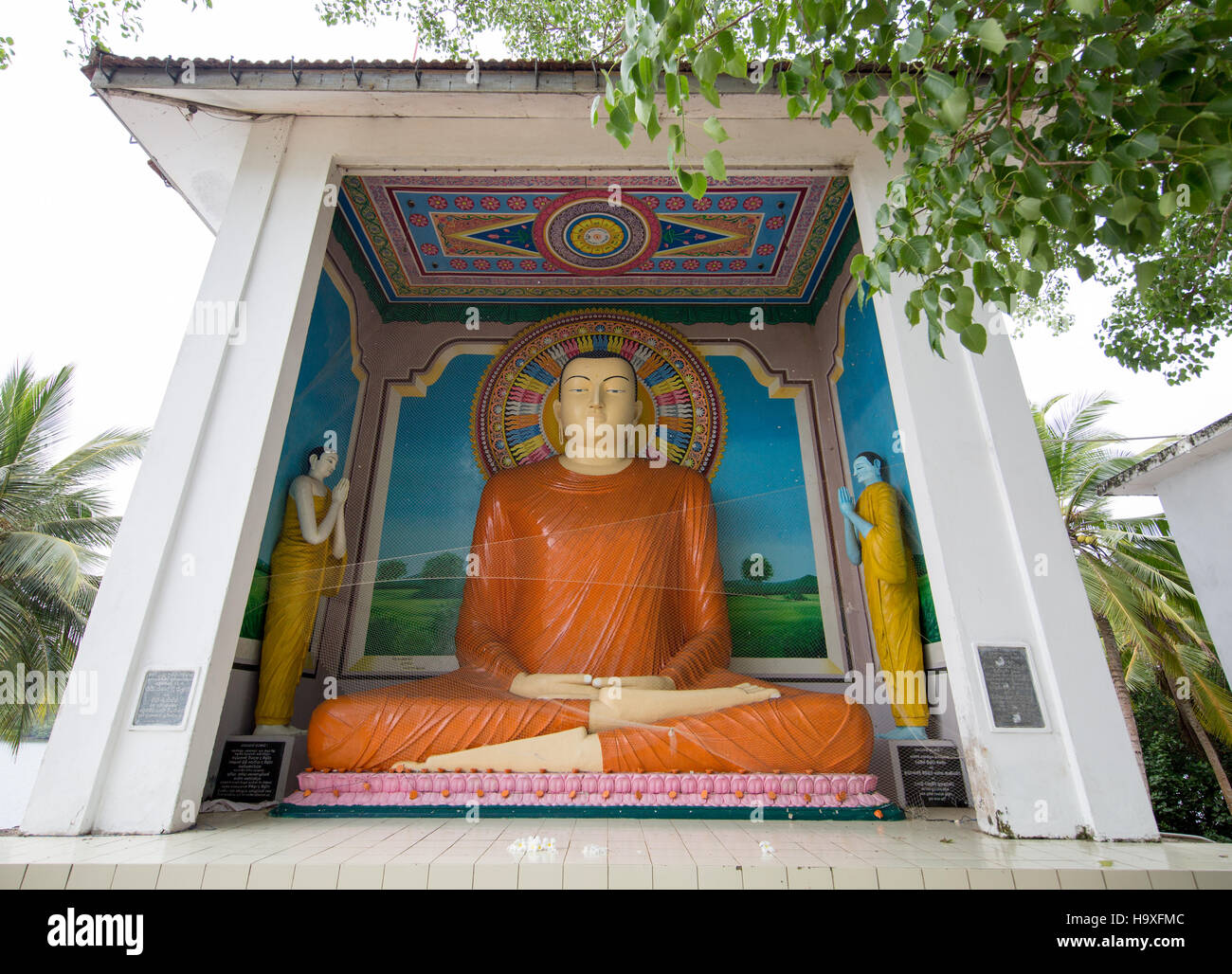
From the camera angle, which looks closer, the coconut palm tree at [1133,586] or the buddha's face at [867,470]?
the buddha's face at [867,470]

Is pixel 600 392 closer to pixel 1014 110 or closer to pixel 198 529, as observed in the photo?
pixel 198 529

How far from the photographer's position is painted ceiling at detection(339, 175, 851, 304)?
14.8 feet

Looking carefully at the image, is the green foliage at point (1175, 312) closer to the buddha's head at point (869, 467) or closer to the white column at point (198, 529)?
the buddha's head at point (869, 467)

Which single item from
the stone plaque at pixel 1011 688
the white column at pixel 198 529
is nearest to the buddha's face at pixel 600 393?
the white column at pixel 198 529

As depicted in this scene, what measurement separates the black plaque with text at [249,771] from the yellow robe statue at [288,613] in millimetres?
240

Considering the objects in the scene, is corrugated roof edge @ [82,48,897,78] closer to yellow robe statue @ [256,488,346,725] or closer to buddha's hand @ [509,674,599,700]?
yellow robe statue @ [256,488,346,725]

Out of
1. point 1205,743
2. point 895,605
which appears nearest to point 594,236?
point 895,605

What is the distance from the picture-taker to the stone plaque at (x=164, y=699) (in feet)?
9.28

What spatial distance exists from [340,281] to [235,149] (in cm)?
92

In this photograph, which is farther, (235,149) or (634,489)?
(634,489)

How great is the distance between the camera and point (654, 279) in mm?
5418

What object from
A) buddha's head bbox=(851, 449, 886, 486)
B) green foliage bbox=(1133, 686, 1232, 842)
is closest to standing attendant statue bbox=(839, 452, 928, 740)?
buddha's head bbox=(851, 449, 886, 486)
